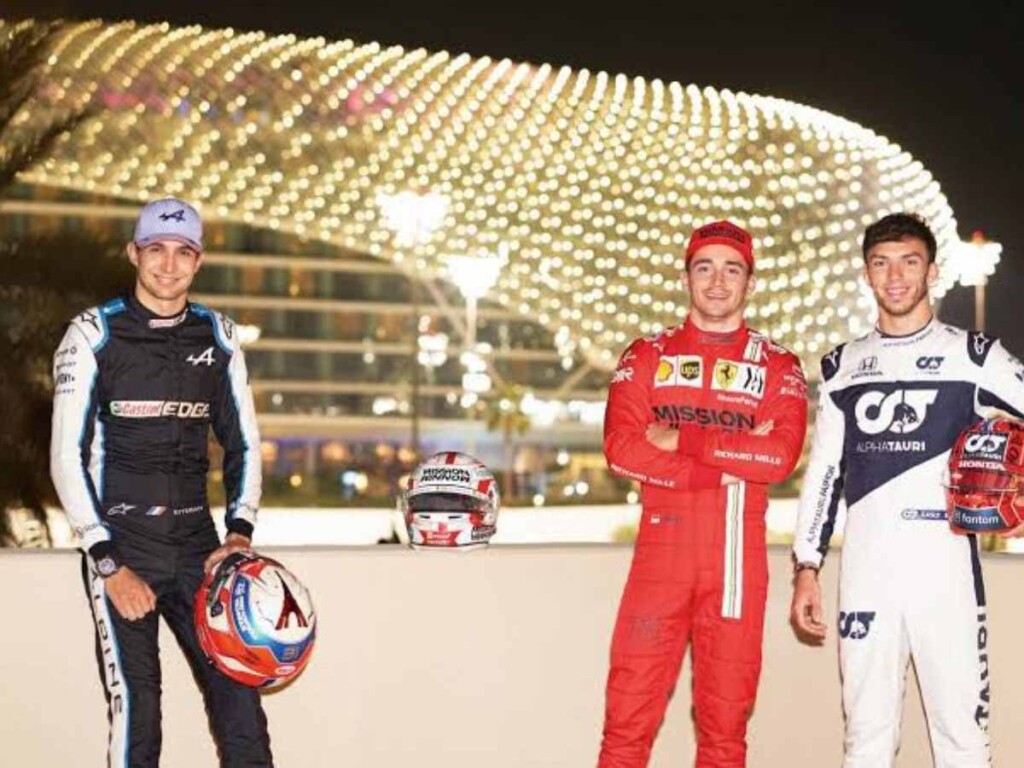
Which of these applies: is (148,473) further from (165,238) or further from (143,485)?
(165,238)

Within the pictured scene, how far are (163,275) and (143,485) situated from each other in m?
0.56

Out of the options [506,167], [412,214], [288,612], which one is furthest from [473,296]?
[288,612]

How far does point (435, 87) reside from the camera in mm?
41250

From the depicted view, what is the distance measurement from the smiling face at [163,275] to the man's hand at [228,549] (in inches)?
24.9

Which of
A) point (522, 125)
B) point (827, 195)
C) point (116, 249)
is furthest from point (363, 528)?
point (116, 249)

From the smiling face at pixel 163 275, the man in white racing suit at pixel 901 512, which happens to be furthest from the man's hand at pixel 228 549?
the man in white racing suit at pixel 901 512

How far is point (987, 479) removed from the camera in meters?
4.82

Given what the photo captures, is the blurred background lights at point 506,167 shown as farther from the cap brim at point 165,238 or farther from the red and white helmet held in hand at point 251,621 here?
the red and white helmet held in hand at point 251,621

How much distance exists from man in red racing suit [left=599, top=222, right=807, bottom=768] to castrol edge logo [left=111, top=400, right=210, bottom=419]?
3.87 feet

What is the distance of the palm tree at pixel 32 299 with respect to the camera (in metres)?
13.8

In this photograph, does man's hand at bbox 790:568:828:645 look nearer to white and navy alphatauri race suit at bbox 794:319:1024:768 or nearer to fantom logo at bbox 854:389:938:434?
white and navy alphatauri race suit at bbox 794:319:1024:768

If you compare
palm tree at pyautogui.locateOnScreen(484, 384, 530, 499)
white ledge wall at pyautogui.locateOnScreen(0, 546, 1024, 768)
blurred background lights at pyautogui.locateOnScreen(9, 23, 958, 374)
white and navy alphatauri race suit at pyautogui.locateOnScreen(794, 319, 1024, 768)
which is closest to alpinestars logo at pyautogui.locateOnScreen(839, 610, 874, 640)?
white and navy alphatauri race suit at pyautogui.locateOnScreen(794, 319, 1024, 768)

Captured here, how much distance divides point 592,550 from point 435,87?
3613cm

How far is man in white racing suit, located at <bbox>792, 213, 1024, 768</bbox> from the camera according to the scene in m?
4.91
